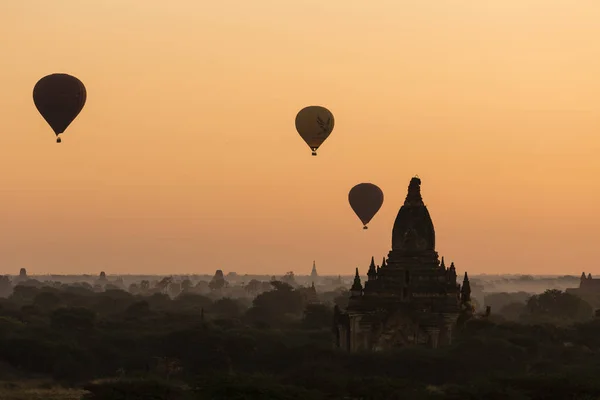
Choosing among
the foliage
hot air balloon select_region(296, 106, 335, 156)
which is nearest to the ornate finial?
the foliage

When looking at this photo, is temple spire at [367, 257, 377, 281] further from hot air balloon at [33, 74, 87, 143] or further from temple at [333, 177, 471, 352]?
hot air balloon at [33, 74, 87, 143]

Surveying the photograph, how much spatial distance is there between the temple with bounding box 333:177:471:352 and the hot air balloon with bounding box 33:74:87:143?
26658mm

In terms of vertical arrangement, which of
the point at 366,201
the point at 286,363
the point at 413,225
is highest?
the point at 366,201

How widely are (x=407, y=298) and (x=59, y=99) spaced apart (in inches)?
1272

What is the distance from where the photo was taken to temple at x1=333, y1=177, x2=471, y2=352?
95.7 m

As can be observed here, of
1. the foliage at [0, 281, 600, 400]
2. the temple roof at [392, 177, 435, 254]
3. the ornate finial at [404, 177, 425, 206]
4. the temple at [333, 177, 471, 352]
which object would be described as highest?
the ornate finial at [404, 177, 425, 206]

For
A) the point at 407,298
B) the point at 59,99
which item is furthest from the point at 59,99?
the point at 407,298

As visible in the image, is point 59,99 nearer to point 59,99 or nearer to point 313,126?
point 59,99

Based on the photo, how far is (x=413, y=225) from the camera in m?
100

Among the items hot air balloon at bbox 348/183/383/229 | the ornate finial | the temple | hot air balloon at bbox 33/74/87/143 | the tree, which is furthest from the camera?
the tree

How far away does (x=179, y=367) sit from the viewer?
10969cm

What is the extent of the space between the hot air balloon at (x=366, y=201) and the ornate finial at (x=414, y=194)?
1069 inches

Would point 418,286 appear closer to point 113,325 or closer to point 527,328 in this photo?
point 527,328

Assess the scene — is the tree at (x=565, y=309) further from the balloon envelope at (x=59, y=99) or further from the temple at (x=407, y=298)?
the balloon envelope at (x=59, y=99)
